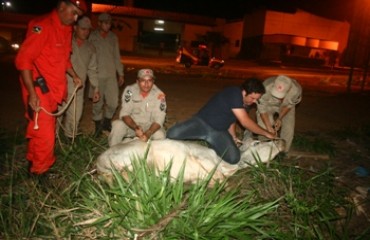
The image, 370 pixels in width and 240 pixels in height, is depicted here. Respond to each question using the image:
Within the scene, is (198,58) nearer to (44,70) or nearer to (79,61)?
(79,61)

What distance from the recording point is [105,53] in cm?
507

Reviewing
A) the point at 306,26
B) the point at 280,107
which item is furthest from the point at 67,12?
the point at 306,26

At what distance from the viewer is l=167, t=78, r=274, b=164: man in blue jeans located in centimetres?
405

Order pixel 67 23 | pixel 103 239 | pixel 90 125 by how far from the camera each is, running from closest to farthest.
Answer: pixel 103 239
pixel 67 23
pixel 90 125

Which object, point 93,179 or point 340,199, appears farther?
point 340,199

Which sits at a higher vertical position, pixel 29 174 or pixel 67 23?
pixel 67 23

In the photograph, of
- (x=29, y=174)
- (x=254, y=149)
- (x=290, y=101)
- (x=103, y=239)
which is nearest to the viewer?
(x=103, y=239)

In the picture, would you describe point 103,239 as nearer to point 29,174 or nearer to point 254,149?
point 29,174

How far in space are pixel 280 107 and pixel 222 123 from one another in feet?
3.69

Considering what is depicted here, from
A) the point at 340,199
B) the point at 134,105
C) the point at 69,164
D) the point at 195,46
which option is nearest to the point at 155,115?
the point at 134,105

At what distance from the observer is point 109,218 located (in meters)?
2.64

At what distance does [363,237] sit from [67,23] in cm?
345

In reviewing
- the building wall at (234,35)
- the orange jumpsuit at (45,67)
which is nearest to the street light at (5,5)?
the building wall at (234,35)

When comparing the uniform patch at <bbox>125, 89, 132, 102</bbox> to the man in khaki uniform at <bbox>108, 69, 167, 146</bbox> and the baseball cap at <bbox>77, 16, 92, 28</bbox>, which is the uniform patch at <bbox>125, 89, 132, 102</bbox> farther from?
the baseball cap at <bbox>77, 16, 92, 28</bbox>
